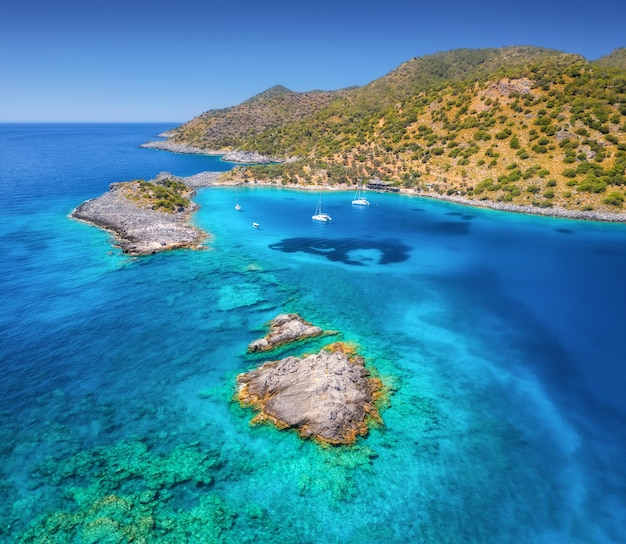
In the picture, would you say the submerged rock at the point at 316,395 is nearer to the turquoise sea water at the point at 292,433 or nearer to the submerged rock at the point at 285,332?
the turquoise sea water at the point at 292,433

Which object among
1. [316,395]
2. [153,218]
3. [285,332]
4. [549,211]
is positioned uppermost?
[549,211]

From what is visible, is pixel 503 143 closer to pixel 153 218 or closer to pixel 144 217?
pixel 153 218

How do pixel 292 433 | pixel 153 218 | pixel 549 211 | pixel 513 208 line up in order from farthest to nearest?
1. pixel 513 208
2. pixel 549 211
3. pixel 153 218
4. pixel 292 433

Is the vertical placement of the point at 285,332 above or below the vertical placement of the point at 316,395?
below

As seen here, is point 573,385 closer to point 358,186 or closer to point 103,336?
point 103,336

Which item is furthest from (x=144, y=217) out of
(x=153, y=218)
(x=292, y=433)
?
(x=292, y=433)

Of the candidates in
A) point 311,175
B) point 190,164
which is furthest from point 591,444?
point 190,164

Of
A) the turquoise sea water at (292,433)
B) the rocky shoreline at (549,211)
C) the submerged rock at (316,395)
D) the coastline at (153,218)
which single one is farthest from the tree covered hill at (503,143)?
the submerged rock at (316,395)
